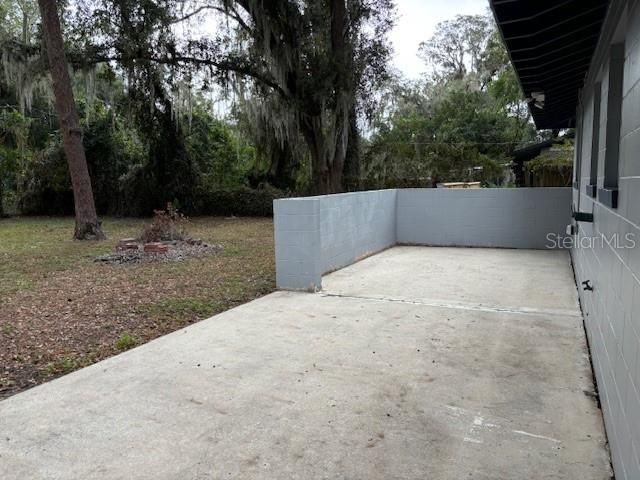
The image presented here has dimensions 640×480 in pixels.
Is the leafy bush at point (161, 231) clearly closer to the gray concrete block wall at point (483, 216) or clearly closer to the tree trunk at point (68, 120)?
the tree trunk at point (68, 120)

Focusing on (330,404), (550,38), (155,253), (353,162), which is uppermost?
(550,38)

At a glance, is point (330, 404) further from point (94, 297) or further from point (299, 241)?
point (94, 297)

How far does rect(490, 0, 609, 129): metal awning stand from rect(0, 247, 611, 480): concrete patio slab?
2273 millimetres

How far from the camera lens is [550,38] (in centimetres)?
399

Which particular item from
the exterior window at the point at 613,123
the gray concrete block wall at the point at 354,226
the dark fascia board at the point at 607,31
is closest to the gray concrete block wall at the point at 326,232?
the gray concrete block wall at the point at 354,226

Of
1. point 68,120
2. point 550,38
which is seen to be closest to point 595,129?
point 550,38

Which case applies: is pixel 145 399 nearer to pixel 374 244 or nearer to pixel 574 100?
pixel 374 244

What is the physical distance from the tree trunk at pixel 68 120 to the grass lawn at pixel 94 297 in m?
0.62

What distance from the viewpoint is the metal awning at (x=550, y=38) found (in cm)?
327

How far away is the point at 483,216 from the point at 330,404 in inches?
281

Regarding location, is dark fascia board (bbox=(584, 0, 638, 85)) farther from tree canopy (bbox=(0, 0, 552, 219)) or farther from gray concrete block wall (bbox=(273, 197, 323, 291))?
tree canopy (bbox=(0, 0, 552, 219))

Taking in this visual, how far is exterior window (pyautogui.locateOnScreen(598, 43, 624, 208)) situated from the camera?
281 cm

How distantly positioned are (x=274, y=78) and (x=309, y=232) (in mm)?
8885

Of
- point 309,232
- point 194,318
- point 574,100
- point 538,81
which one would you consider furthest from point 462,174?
point 194,318
